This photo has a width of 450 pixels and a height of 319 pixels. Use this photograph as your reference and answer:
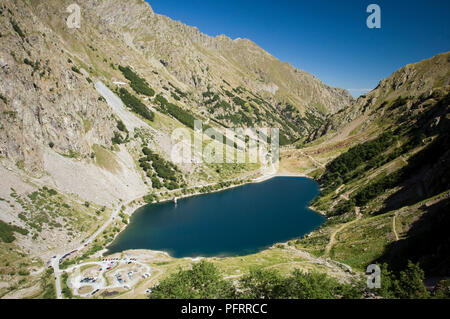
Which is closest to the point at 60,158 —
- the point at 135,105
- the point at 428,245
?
the point at 135,105

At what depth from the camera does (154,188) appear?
124 metres

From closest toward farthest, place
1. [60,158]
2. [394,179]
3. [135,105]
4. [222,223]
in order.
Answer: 1. [394,179]
2. [222,223]
3. [60,158]
4. [135,105]

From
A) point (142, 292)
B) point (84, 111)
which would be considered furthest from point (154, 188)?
point (142, 292)

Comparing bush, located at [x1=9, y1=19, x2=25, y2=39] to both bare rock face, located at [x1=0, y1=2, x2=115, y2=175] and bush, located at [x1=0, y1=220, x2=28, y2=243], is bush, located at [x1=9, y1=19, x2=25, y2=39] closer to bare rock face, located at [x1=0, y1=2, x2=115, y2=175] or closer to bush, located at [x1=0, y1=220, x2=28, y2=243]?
bare rock face, located at [x1=0, y1=2, x2=115, y2=175]

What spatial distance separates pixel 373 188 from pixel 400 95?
377ft

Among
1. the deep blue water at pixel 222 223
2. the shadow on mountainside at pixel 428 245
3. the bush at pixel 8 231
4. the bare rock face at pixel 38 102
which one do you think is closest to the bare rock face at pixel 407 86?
the deep blue water at pixel 222 223

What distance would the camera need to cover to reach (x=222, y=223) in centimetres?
9706

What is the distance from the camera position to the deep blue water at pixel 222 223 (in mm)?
78450

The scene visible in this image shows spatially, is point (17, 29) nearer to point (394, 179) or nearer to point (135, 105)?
point (135, 105)

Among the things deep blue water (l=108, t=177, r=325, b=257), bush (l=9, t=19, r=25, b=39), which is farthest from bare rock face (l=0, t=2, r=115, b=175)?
deep blue water (l=108, t=177, r=325, b=257)

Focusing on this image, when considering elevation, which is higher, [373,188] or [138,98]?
[138,98]

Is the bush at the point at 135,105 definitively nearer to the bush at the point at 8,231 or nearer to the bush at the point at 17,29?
the bush at the point at 17,29
